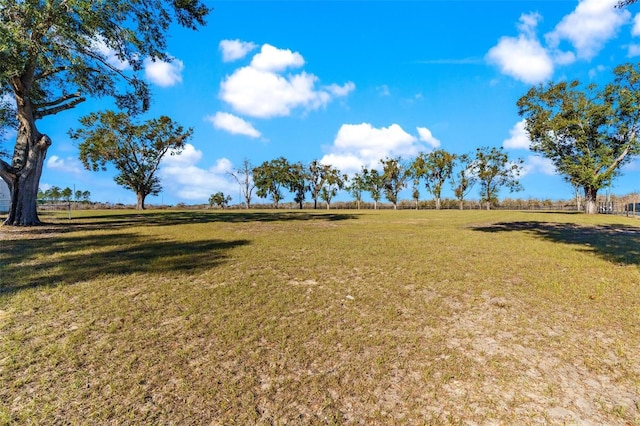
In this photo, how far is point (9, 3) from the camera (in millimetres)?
11219

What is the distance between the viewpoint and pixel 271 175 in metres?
73.6

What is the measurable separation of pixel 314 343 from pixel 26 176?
1723 cm

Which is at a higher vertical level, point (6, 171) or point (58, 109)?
point (58, 109)

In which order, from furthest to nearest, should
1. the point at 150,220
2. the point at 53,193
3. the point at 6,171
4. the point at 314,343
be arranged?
the point at 53,193
the point at 150,220
the point at 6,171
the point at 314,343

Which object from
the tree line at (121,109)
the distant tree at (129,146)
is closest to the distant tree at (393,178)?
the tree line at (121,109)

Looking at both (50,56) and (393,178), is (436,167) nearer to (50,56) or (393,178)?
(393,178)

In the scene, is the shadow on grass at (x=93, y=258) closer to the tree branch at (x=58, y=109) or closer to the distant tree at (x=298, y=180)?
the tree branch at (x=58, y=109)

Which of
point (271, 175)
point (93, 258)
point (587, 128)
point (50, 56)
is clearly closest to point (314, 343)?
point (93, 258)

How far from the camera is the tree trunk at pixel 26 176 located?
14.3 metres

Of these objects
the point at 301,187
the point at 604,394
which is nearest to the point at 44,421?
the point at 604,394

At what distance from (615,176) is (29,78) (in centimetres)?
4580

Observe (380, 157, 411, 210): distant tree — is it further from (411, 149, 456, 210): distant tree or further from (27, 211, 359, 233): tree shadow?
(27, 211, 359, 233): tree shadow

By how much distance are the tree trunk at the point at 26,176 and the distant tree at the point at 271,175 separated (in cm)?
5805

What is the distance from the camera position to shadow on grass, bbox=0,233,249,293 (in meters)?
6.04
